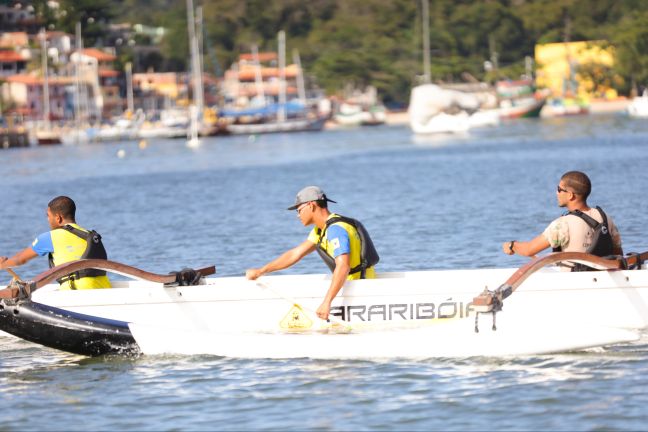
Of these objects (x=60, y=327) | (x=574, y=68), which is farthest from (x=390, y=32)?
(x=60, y=327)

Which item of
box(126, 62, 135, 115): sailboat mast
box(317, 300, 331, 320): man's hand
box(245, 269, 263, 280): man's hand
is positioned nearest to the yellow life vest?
box(245, 269, 263, 280): man's hand

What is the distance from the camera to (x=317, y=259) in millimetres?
24562

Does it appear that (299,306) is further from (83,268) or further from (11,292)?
(11,292)

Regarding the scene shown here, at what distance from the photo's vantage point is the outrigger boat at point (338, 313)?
13.5 m

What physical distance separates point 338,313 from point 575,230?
2530 millimetres

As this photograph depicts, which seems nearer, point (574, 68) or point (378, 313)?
point (378, 313)

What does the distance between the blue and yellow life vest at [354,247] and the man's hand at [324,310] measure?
1.37 feet

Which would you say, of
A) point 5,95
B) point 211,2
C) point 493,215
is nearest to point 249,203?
point 493,215

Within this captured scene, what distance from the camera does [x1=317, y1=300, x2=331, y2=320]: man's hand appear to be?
44.5 ft

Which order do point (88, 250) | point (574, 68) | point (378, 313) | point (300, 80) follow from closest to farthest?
point (378, 313)
point (88, 250)
point (300, 80)
point (574, 68)

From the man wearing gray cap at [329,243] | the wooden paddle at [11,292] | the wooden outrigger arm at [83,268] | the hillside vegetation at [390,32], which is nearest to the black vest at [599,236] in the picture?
the man wearing gray cap at [329,243]

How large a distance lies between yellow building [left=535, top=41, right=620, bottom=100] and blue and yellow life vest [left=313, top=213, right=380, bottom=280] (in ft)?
436

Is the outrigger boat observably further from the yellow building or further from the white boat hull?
the yellow building

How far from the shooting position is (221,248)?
89.1 ft
